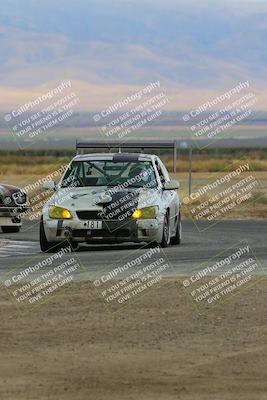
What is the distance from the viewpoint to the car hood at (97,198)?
20312mm

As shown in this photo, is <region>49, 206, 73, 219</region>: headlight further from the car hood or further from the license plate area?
the license plate area

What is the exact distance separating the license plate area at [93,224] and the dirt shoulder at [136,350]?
19.9ft

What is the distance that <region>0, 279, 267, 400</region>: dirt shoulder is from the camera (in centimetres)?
955

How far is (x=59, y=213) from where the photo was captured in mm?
20344

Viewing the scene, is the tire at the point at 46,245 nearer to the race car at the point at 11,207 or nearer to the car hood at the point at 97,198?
the car hood at the point at 97,198

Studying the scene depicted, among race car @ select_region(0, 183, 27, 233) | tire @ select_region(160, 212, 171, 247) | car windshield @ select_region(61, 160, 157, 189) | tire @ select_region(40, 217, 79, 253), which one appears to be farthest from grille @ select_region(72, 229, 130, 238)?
race car @ select_region(0, 183, 27, 233)

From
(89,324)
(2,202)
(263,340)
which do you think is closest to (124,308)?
(89,324)

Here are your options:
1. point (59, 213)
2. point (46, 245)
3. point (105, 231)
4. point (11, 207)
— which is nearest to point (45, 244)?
point (46, 245)

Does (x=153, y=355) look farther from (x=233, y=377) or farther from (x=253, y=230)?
(x=253, y=230)

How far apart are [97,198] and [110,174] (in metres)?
1.09

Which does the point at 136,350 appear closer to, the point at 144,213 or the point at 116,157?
the point at 144,213

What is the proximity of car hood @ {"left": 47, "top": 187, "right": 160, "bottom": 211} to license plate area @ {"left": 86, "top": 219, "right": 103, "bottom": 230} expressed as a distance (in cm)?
20

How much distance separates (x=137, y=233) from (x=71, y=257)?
5.52 feet

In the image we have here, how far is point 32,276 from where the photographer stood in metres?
16.2
